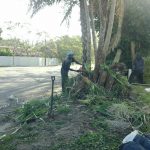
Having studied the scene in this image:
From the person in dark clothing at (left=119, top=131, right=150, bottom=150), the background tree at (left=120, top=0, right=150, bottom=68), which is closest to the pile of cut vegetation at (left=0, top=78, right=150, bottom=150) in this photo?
the person in dark clothing at (left=119, top=131, right=150, bottom=150)

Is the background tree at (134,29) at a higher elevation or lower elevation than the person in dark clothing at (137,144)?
higher

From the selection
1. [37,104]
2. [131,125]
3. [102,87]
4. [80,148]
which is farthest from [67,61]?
[80,148]

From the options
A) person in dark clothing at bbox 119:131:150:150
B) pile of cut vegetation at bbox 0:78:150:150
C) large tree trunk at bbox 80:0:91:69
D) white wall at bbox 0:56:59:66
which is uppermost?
large tree trunk at bbox 80:0:91:69

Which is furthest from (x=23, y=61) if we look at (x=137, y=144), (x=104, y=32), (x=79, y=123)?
(x=137, y=144)

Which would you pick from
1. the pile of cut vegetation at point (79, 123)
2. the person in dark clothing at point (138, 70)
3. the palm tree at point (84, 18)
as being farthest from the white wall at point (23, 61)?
the pile of cut vegetation at point (79, 123)

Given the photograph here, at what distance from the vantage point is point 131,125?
867 centimetres

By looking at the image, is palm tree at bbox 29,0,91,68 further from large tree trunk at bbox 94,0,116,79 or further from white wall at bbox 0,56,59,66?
white wall at bbox 0,56,59,66

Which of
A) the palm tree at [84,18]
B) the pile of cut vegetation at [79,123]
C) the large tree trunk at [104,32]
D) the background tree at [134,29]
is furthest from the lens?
the background tree at [134,29]

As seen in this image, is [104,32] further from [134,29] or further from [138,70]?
[134,29]

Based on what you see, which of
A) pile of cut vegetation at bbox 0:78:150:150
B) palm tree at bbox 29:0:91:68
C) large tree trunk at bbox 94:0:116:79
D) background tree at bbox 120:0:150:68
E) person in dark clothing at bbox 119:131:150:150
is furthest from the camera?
background tree at bbox 120:0:150:68

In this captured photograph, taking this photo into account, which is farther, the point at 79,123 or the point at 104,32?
the point at 104,32

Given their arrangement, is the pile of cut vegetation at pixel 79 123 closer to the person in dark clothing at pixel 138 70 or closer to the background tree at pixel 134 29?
the person in dark clothing at pixel 138 70

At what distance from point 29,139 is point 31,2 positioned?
11.7 m

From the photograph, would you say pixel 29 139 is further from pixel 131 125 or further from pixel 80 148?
pixel 131 125
